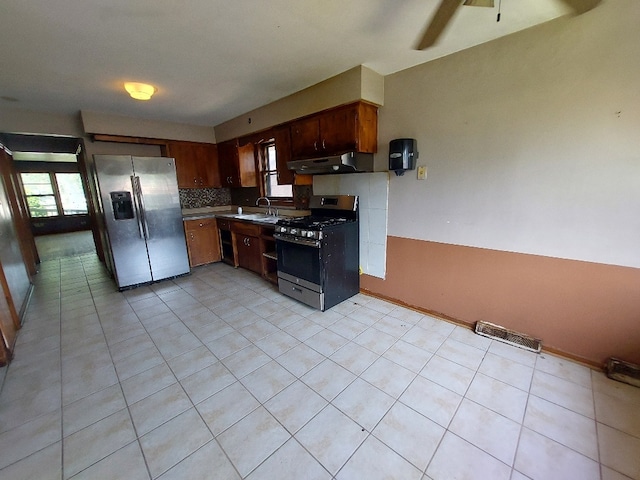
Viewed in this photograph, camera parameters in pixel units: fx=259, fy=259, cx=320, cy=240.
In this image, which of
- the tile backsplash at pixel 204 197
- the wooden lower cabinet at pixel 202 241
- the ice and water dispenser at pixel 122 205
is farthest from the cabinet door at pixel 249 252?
the ice and water dispenser at pixel 122 205

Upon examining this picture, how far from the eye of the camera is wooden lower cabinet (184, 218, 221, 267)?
425 cm

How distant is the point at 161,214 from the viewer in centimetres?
373

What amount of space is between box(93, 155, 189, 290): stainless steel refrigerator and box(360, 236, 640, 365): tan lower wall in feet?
10.4

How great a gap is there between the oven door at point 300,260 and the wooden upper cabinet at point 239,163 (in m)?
1.78

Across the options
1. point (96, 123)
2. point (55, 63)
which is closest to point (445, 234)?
point (55, 63)

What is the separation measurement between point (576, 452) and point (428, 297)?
57.3 inches

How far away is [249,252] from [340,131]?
2250 millimetres

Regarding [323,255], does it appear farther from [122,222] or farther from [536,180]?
[122,222]

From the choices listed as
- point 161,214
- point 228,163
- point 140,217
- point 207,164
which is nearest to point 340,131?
point 228,163

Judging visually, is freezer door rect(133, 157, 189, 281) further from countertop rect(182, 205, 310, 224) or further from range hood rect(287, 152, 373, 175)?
range hood rect(287, 152, 373, 175)

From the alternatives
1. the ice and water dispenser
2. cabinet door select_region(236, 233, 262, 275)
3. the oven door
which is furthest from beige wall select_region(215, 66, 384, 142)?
the ice and water dispenser

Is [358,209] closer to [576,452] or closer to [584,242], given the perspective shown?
[584,242]

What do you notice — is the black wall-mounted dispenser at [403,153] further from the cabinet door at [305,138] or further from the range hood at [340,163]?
the cabinet door at [305,138]

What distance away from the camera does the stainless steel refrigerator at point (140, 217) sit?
3342 millimetres
